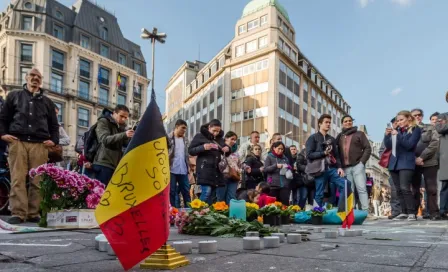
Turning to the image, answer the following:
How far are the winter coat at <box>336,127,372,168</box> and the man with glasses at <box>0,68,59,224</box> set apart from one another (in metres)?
4.90

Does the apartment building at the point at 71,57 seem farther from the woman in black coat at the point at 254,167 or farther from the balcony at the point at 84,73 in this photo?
the woman in black coat at the point at 254,167

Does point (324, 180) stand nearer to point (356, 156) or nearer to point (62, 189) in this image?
point (356, 156)

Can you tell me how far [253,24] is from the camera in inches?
1683

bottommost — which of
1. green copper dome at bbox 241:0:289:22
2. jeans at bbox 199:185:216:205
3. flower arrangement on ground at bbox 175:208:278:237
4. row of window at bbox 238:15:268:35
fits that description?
flower arrangement on ground at bbox 175:208:278:237

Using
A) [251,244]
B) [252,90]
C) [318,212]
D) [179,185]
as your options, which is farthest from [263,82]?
[251,244]

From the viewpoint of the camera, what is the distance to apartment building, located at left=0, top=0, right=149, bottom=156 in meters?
42.6

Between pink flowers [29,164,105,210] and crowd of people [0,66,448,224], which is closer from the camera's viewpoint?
pink flowers [29,164,105,210]

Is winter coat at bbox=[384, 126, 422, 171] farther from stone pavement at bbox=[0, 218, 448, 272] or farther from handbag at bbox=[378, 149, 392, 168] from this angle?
stone pavement at bbox=[0, 218, 448, 272]

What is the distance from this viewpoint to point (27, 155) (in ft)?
17.4

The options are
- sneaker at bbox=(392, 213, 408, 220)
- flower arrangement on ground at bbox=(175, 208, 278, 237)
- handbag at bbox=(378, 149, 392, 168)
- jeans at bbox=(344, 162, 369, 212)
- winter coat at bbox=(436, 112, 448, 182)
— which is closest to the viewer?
flower arrangement on ground at bbox=(175, 208, 278, 237)


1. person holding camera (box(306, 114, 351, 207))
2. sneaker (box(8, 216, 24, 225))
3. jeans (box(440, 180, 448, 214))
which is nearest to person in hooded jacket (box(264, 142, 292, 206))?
person holding camera (box(306, 114, 351, 207))

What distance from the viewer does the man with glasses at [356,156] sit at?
7484 millimetres

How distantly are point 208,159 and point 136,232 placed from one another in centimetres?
498

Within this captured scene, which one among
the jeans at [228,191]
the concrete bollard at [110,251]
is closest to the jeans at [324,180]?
the jeans at [228,191]
